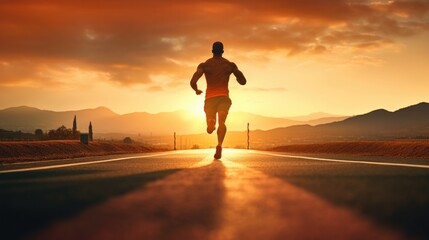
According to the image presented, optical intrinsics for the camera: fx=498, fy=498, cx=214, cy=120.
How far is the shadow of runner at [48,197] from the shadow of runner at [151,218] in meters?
0.15

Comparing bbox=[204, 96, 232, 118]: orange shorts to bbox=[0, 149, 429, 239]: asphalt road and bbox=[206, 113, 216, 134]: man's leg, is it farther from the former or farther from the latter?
bbox=[0, 149, 429, 239]: asphalt road

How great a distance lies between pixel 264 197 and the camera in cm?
423

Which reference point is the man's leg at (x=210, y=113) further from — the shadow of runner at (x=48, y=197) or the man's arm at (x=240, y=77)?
the shadow of runner at (x=48, y=197)

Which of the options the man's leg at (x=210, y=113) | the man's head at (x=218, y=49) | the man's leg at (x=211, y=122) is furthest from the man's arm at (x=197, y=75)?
the man's leg at (x=211, y=122)

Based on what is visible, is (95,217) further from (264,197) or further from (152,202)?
(264,197)

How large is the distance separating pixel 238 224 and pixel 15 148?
84.0 ft

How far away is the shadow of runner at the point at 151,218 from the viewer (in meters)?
2.69

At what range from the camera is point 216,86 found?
12.2m

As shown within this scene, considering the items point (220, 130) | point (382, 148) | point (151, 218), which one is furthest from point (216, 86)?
point (382, 148)

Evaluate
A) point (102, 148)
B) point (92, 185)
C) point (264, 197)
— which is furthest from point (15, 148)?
point (264, 197)

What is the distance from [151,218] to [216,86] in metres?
9.15

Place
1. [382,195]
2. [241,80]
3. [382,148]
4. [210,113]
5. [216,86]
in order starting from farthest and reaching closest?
[382,148] → [241,80] → [216,86] → [210,113] → [382,195]

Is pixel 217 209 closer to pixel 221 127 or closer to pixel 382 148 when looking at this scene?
pixel 221 127

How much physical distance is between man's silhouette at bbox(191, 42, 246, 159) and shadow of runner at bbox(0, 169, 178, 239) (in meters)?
5.85
